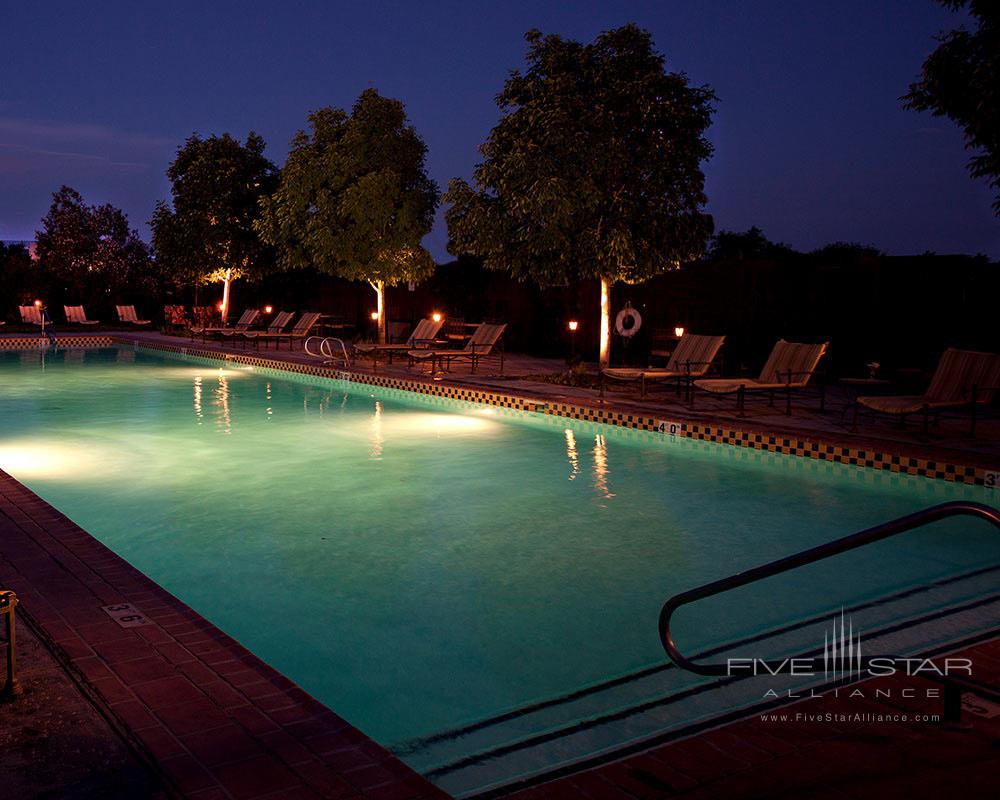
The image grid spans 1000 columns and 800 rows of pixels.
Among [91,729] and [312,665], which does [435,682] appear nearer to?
[312,665]

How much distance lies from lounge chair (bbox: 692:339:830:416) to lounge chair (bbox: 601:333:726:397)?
745 mm

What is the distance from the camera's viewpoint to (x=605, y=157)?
12.2m

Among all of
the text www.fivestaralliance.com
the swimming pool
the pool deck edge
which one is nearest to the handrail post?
the pool deck edge

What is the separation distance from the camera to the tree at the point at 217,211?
23734 mm

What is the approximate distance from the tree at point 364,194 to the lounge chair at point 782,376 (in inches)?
356

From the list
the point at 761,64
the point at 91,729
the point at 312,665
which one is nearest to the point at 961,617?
the point at 312,665

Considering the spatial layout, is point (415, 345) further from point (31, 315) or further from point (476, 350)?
point (31, 315)

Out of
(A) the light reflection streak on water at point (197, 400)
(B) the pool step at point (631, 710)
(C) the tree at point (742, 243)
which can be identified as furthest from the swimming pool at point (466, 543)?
(C) the tree at point (742, 243)

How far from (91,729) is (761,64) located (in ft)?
120

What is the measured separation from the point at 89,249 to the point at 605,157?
22076 millimetres

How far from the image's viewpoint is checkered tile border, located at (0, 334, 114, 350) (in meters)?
23.1

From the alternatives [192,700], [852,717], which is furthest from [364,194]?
[852,717]

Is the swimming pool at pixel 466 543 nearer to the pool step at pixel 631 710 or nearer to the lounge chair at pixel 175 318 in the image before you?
the pool step at pixel 631 710

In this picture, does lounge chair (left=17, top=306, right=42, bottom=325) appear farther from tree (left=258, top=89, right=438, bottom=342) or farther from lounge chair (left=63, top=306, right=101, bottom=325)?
tree (left=258, top=89, right=438, bottom=342)
